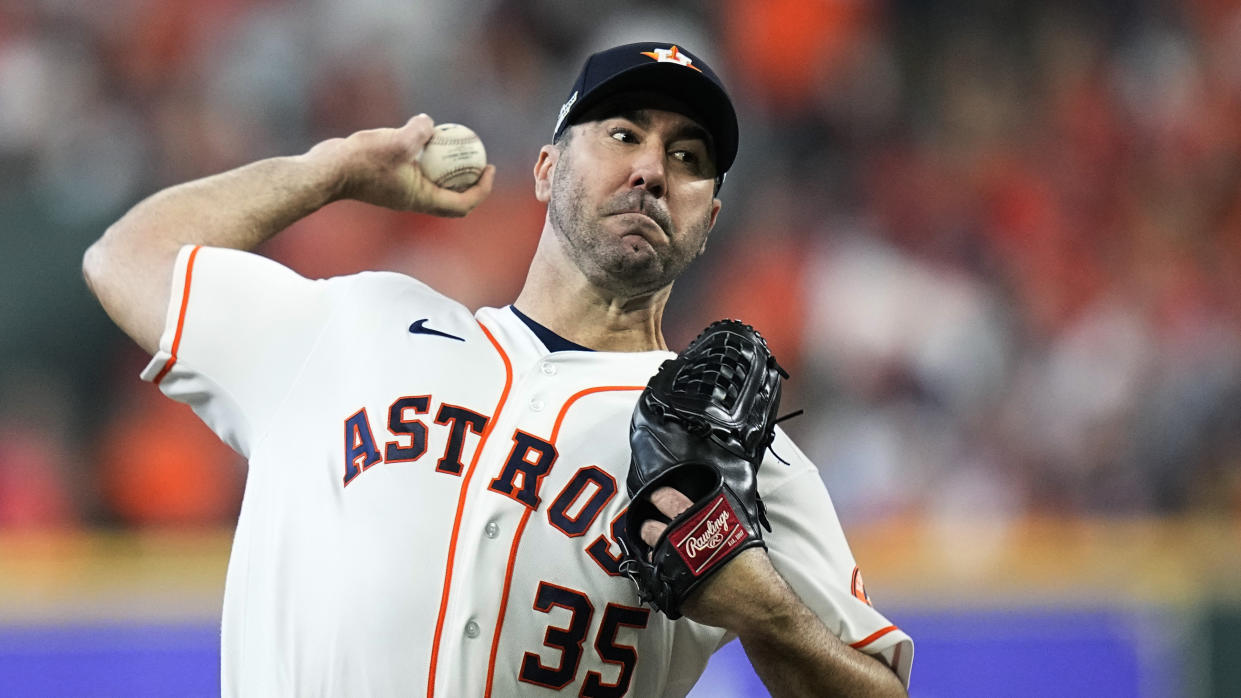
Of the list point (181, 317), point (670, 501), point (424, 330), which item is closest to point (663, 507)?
point (670, 501)

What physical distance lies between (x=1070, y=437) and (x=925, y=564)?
1.39m

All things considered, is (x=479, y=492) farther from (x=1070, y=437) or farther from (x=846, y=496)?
(x=1070, y=437)

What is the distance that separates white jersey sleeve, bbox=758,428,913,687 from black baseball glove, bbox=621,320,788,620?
0.13 metres

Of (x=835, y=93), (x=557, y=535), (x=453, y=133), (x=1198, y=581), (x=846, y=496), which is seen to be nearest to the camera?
(x=557, y=535)

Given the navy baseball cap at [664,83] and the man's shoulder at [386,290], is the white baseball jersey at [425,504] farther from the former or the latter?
the navy baseball cap at [664,83]

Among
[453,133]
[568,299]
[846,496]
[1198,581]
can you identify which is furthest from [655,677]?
[846,496]

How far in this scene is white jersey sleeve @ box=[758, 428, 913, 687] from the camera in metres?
1.97

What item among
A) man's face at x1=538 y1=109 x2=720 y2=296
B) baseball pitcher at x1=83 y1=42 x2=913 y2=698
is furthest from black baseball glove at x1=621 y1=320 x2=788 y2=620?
man's face at x1=538 y1=109 x2=720 y2=296

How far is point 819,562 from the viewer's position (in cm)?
200

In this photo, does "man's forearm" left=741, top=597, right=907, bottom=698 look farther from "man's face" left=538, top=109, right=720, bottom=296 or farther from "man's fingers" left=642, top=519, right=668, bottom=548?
"man's face" left=538, top=109, right=720, bottom=296

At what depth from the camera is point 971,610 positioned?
4.17m

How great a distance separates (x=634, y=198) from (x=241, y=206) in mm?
649

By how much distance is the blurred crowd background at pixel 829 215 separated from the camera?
483 cm

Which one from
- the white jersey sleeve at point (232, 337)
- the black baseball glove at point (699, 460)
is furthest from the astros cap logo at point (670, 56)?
the white jersey sleeve at point (232, 337)
